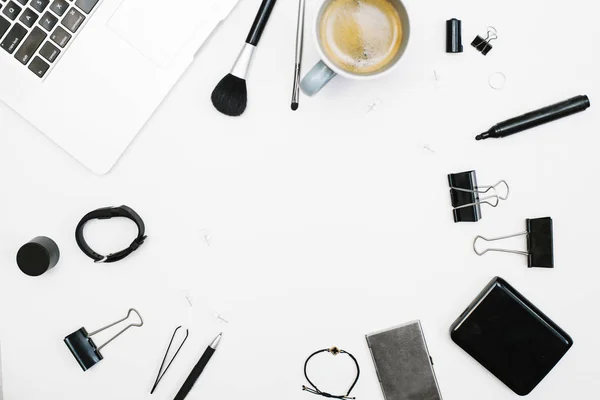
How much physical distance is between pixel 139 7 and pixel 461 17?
1.51 feet

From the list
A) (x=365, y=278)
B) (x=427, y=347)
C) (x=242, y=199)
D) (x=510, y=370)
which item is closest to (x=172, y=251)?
(x=242, y=199)

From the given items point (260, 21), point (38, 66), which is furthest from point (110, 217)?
point (260, 21)

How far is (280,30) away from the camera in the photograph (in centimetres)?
71

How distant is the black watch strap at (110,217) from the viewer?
71cm

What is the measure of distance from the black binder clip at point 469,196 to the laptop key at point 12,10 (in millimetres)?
649

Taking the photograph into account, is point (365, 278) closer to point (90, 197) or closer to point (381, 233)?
point (381, 233)

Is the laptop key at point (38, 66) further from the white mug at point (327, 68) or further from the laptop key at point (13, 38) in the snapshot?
the white mug at point (327, 68)

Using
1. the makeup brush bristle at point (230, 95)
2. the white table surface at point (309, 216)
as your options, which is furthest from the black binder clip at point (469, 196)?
the makeup brush bristle at point (230, 95)

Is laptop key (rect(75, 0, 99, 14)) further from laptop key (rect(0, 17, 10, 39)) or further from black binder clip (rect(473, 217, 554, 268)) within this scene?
black binder clip (rect(473, 217, 554, 268))

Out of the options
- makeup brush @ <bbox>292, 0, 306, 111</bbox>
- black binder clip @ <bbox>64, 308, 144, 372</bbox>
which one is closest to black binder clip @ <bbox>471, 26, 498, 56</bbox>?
makeup brush @ <bbox>292, 0, 306, 111</bbox>

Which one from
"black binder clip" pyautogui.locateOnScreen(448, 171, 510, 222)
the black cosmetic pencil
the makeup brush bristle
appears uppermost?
the black cosmetic pencil

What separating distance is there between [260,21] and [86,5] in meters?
0.24

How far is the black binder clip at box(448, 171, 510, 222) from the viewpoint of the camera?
27.9 inches

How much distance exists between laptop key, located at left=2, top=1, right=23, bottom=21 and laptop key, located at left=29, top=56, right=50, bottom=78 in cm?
6
